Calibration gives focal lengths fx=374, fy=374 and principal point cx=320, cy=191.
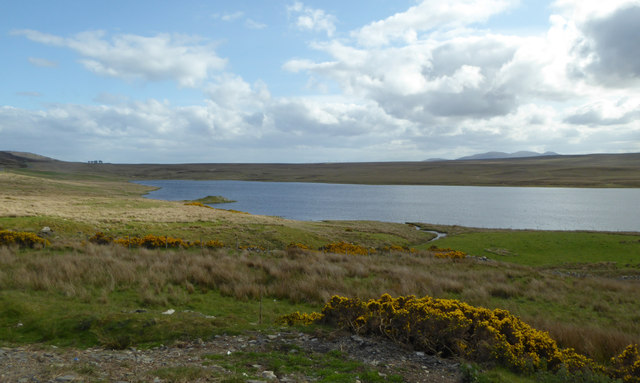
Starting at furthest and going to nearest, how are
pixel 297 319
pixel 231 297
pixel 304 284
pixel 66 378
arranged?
pixel 304 284
pixel 231 297
pixel 297 319
pixel 66 378

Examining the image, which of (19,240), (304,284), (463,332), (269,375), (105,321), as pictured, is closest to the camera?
(269,375)

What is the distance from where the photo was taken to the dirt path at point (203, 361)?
5.81 m

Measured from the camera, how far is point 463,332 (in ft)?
25.7

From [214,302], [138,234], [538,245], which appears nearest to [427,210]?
[538,245]

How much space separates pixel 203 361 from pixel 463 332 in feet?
17.1

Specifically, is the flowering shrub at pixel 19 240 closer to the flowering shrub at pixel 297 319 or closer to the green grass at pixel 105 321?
the green grass at pixel 105 321

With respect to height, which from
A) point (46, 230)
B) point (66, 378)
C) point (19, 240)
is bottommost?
point (46, 230)

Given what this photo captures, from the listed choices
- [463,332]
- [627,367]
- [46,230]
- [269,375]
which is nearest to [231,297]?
[269,375]

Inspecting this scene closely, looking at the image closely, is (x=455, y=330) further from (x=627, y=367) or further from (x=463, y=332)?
(x=627, y=367)

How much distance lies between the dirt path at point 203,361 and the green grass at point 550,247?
28439 mm

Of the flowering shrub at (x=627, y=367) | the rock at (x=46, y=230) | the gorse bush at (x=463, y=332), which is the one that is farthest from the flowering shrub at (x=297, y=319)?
the rock at (x=46, y=230)

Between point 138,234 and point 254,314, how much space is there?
20441mm

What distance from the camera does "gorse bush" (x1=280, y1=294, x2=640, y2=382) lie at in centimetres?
697

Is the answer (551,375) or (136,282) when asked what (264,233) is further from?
(551,375)
